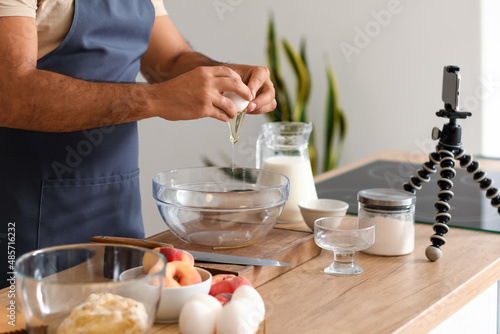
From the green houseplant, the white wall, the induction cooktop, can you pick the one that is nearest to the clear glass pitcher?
the induction cooktop

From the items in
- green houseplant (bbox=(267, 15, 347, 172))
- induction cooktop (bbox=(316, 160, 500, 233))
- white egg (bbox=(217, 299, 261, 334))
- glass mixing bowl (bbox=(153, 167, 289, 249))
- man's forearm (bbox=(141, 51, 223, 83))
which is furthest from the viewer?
green houseplant (bbox=(267, 15, 347, 172))

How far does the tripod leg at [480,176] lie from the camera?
156cm

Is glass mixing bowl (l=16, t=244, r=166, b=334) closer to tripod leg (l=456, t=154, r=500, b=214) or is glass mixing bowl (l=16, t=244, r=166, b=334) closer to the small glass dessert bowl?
the small glass dessert bowl

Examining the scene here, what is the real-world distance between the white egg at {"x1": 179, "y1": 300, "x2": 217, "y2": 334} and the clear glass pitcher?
2.27ft

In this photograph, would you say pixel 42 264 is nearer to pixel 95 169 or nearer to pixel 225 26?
pixel 95 169

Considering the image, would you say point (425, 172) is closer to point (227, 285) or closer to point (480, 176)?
point (480, 176)

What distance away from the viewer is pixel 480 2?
310 centimetres

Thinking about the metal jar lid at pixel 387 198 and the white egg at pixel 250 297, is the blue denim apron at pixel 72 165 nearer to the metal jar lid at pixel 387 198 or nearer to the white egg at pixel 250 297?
the metal jar lid at pixel 387 198

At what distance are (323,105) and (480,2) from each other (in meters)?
0.97

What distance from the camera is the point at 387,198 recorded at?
137 cm

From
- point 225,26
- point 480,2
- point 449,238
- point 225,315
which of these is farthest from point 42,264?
point 225,26

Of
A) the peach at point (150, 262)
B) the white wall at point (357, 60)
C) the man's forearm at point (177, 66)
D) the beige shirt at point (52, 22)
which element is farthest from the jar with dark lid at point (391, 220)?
the white wall at point (357, 60)

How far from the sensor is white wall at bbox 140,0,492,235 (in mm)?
3232

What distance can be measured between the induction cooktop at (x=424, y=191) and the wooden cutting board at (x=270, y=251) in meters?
0.38
